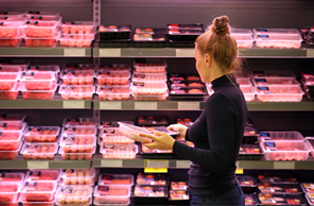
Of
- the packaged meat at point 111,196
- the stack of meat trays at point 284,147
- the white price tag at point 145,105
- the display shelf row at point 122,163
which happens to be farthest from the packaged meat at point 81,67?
the stack of meat trays at point 284,147

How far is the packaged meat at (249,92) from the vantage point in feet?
11.0

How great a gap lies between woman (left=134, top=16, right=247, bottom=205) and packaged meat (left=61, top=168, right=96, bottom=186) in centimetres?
164

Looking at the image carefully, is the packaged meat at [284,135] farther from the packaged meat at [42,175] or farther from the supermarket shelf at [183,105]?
the packaged meat at [42,175]

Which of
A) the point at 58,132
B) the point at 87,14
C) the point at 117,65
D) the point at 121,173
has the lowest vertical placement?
the point at 121,173

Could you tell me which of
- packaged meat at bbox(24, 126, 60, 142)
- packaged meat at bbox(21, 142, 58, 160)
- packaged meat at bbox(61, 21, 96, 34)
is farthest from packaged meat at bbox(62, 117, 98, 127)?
packaged meat at bbox(61, 21, 96, 34)

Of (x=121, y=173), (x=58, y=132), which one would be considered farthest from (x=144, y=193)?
(x=58, y=132)

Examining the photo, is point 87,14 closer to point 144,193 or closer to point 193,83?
point 193,83

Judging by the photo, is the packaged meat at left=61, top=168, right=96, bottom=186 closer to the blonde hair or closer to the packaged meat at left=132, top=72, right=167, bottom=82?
the packaged meat at left=132, top=72, right=167, bottom=82

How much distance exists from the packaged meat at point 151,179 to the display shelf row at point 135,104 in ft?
2.38

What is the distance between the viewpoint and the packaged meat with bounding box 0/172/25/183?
11.5 ft

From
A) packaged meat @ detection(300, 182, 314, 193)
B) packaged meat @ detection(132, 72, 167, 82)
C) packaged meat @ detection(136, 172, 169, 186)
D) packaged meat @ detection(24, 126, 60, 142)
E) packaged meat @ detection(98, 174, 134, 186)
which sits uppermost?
packaged meat @ detection(132, 72, 167, 82)

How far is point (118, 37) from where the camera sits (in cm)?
327

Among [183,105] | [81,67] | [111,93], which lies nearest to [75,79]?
[81,67]

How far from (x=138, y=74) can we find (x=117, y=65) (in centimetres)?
27
